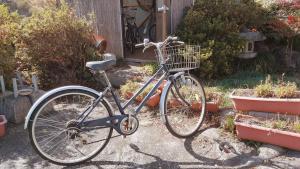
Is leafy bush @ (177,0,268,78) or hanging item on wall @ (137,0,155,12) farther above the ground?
hanging item on wall @ (137,0,155,12)

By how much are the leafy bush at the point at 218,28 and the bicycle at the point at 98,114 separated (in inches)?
76.8

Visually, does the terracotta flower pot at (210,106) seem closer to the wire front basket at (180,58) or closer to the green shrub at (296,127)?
the wire front basket at (180,58)

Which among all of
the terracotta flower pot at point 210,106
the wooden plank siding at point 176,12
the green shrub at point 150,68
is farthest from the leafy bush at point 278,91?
the wooden plank siding at point 176,12

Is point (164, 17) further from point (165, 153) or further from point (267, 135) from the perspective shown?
point (267, 135)

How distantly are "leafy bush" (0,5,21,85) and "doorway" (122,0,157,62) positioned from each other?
10.3 ft

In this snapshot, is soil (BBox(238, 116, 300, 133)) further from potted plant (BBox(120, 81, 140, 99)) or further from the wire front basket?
potted plant (BBox(120, 81, 140, 99))

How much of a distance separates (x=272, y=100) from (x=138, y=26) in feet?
20.4

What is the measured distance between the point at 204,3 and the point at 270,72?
2.20 meters

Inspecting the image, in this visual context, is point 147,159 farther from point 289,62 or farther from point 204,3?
point 289,62

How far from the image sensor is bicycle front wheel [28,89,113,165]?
3650 mm

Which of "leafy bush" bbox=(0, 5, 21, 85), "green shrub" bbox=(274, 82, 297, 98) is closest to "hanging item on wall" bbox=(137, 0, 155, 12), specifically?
"leafy bush" bbox=(0, 5, 21, 85)

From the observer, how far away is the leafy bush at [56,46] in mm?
5941

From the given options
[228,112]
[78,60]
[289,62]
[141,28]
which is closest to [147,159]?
[228,112]

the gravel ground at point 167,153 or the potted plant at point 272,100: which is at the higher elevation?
the potted plant at point 272,100
